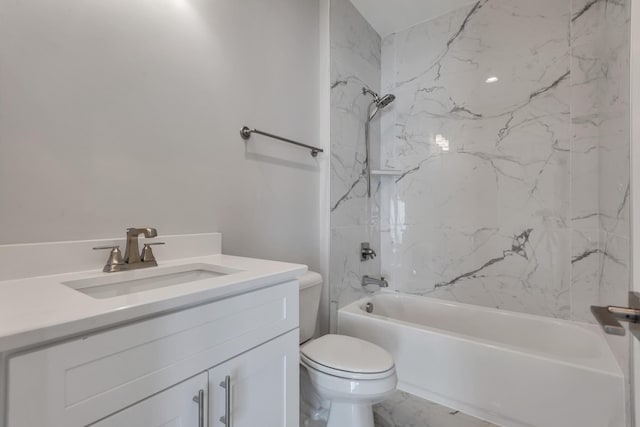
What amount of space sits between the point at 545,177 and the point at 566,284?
0.65 m

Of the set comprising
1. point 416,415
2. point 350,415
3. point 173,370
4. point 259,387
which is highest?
point 173,370

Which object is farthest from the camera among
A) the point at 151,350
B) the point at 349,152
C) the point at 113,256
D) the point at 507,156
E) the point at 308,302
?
the point at 349,152

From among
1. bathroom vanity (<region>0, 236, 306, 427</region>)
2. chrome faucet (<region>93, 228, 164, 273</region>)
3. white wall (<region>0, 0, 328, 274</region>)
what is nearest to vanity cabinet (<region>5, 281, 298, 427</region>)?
bathroom vanity (<region>0, 236, 306, 427</region>)

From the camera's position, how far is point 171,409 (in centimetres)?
62

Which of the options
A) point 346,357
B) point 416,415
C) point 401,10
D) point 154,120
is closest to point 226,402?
point 346,357

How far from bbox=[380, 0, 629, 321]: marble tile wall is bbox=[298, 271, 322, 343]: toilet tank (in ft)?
3.48

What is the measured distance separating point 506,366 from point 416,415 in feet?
1.73

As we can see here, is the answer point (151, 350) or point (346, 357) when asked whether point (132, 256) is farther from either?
point (346, 357)

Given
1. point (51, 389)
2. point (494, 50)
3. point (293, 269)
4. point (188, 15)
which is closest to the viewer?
point (51, 389)

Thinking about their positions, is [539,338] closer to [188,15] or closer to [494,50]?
[494,50]

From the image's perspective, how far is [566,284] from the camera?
1.73 metres

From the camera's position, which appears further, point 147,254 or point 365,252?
point 365,252

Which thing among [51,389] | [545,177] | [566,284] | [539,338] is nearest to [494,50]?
[545,177]

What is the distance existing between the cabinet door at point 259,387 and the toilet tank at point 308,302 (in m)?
0.43
